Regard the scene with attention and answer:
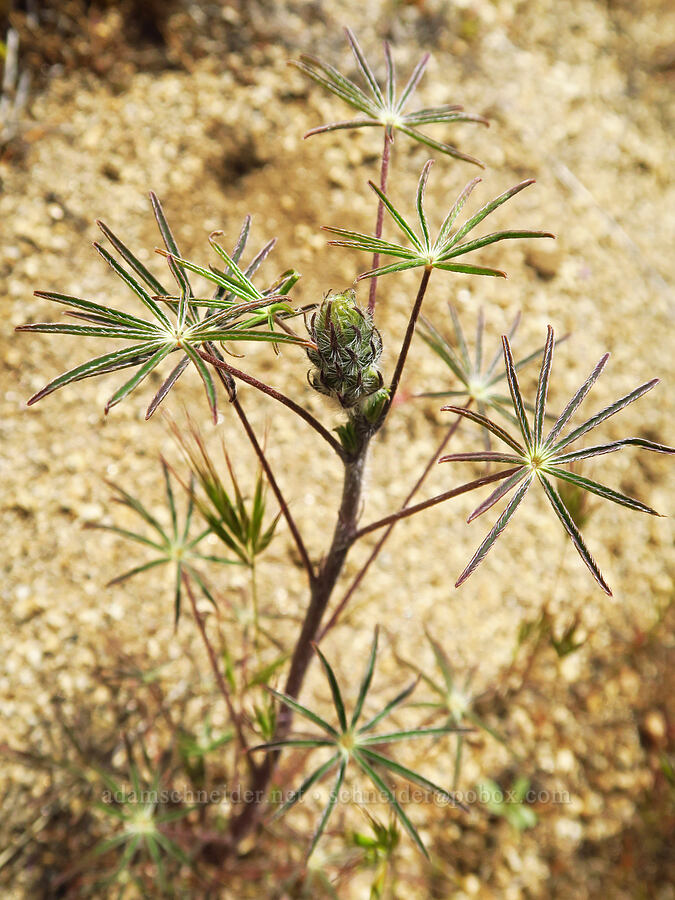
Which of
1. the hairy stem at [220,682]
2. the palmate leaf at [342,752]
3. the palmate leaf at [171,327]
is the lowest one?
the palmate leaf at [342,752]

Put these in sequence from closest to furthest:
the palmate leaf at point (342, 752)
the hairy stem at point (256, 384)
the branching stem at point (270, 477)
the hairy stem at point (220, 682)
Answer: the hairy stem at point (256, 384) → the branching stem at point (270, 477) → the palmate leaf at point (342, 752) → the hairy stem at point (220, 682)

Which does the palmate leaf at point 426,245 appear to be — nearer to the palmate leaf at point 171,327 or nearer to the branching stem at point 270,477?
the palmate leaf at point 171,327

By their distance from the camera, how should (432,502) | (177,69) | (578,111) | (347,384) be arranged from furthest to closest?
(578,111) < (177,69) < (432,502) < (347,384)

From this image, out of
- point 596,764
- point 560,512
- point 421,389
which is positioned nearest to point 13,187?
point 421,389

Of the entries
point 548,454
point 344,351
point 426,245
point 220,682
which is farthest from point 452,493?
point 220,682

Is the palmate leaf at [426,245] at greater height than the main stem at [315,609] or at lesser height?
greater

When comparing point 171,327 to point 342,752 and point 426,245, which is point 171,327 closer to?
point 426,245

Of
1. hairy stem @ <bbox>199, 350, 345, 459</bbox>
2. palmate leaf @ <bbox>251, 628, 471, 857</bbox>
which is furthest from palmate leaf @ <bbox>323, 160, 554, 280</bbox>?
palmate leaf @ <bbox>251, 628, 471, 857</bbox>

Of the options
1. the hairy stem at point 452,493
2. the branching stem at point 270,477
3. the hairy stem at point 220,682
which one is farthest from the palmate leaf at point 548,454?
the hairy stem at point 220,682

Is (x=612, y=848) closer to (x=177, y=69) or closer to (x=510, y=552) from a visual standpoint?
(x=510, y=552)
